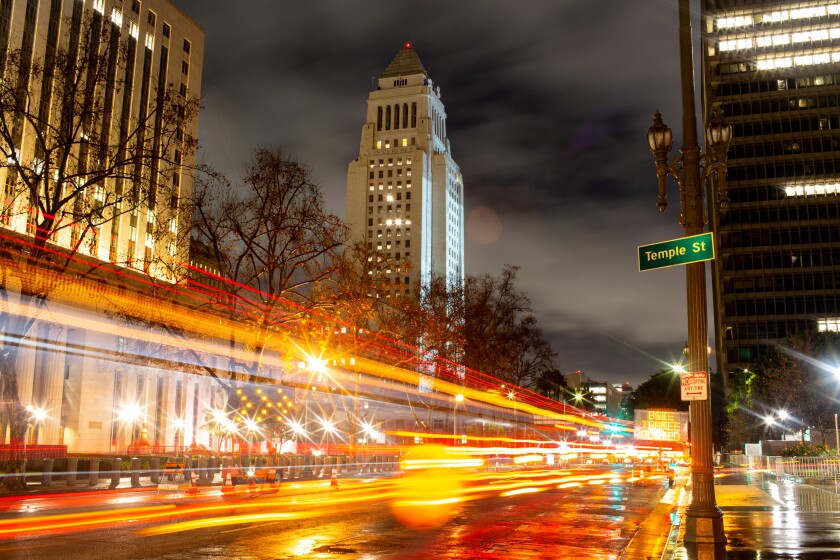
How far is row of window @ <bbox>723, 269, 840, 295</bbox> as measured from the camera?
117500 millimetres

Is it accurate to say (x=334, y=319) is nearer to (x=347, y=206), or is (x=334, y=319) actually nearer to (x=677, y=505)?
(x=677, y=505)

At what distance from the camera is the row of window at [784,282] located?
11750 cm

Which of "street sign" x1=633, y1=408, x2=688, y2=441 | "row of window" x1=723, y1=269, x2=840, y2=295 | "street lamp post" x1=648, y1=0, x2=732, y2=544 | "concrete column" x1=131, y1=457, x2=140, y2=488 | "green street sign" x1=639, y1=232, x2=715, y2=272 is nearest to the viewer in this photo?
"street lamp post" x1=648, y1=0, x2=732, y2=544

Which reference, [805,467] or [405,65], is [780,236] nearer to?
[805,467]

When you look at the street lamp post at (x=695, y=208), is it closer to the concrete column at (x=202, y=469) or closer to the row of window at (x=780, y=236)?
the concrete column at (x=202, y=469)

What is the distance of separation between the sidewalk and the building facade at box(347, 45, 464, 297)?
135033 mm

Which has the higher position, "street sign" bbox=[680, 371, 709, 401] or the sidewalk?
"street sign" bbox=[680, 371, 709, 401]

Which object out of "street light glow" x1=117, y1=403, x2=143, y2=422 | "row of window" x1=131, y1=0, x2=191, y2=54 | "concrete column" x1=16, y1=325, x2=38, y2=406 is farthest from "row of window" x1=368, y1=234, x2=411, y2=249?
"concrete column" x1=16, y1=325, x2=38, y2=406

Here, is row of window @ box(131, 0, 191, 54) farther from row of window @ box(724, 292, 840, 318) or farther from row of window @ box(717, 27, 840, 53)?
row of window @ box(717, 27, 840, 53)

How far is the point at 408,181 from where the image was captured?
563 ft

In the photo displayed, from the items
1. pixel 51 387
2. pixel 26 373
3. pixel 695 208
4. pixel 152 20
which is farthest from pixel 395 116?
pixel 695 208

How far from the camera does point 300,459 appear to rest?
43375mm

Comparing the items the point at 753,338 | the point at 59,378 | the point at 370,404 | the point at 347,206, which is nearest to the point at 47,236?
the point at 59,378

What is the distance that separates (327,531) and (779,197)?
122m
